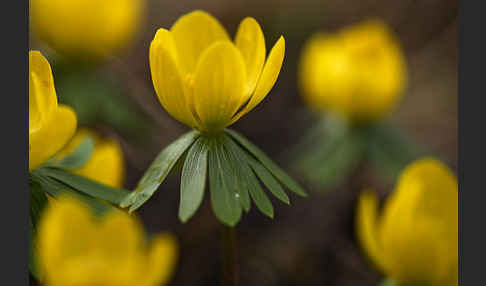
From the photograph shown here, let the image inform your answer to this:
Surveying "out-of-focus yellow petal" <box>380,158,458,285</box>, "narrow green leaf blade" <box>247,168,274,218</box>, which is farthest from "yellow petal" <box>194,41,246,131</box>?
"out-of-focus yellow petal" <box>380,158,458,285</box>

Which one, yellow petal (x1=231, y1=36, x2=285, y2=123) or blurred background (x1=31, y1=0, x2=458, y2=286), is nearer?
yellow petal (x1=231, y1=36, x2=285, y2=123)

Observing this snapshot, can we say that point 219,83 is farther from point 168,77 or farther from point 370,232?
point 370,232

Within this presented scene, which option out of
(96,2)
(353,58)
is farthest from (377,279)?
(96,2)

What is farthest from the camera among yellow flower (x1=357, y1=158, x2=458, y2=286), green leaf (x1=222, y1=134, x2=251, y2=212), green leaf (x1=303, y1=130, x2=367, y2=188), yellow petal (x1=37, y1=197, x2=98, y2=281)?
green leaf (x1=303, y1=130, x2=367, y2=188)

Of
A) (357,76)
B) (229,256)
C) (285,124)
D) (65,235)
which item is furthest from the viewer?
(285,124)

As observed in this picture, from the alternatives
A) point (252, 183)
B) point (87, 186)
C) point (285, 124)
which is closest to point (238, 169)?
point (252, 183)

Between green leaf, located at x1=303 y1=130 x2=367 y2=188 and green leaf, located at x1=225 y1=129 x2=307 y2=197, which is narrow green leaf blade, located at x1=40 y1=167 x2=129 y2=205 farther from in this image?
green leaf, located at x1=303 y1=130 x2=367 y2=188

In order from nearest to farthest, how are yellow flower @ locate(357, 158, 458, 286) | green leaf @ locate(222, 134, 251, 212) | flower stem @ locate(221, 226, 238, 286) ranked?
green leaf @ locate(222, 134, 251, 212), flower stem @ locate(221, 226, 238, 286), yellow flower @ locate(357, 158, 458, 286)
